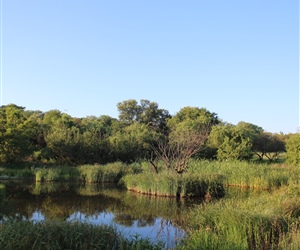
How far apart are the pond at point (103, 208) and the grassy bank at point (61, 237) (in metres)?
1.09

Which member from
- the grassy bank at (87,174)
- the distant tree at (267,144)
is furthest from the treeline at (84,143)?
the distant tree at (267,144)

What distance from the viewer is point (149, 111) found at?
54219 millimetres

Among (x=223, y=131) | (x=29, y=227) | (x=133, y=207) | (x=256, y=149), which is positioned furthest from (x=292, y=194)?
(x=256, y=149)

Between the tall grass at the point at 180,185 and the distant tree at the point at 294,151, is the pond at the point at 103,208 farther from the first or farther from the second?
the distant tree at the point at 294,151

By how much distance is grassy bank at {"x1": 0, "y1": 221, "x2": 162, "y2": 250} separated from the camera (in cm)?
598

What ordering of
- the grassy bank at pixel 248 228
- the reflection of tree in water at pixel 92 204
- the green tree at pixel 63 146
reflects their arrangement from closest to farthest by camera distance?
1. the grassy bank at pixel 248 228
2. the reflection of tree in water at pixel 92 204
3. the green tree at pixel 63 146

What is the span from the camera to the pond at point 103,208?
9680 mm

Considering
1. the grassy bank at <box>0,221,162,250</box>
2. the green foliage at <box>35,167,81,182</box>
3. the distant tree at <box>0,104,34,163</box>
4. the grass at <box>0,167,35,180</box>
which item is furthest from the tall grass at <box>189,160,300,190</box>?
the distant tree at <box>0,104,34,163</box>

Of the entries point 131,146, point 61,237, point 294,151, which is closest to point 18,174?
point 131,146

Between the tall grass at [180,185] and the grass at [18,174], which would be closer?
the tall grass at [180,185]

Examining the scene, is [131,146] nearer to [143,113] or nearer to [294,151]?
[294,151]

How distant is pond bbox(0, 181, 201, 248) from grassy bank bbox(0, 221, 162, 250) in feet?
3.58

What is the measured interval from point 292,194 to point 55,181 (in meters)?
14.5

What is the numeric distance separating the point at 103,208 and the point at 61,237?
20.9 ft
